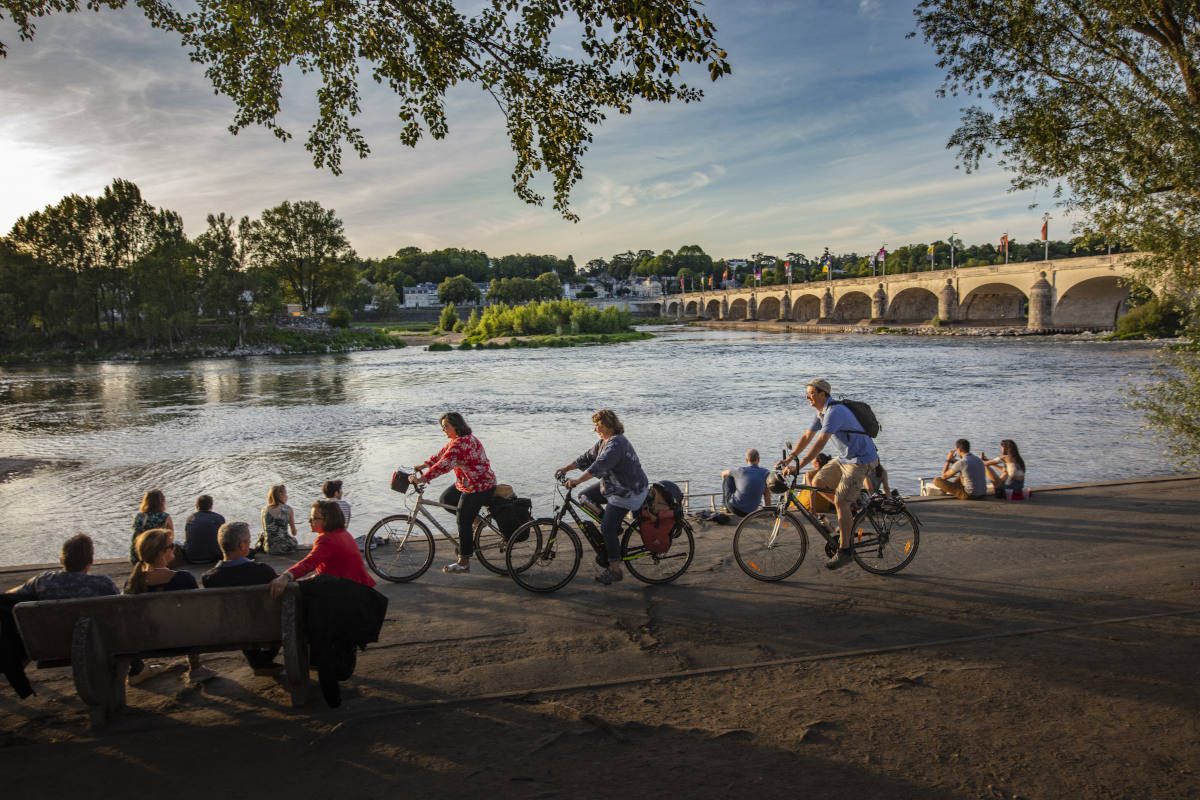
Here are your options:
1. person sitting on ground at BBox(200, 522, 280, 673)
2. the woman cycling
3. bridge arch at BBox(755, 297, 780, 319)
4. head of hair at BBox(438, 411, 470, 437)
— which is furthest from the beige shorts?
bridge arch at BBox(755, 297, 780, 319)

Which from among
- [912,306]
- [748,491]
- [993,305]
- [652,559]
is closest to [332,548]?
[652,559]

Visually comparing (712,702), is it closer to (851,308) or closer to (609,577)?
(609,577)

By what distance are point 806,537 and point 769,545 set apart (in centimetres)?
40

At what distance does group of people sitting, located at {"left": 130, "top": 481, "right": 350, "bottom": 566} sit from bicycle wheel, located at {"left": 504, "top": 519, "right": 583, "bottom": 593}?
5.50ft

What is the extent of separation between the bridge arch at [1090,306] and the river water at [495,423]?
43.0ft

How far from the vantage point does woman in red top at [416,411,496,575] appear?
688cm

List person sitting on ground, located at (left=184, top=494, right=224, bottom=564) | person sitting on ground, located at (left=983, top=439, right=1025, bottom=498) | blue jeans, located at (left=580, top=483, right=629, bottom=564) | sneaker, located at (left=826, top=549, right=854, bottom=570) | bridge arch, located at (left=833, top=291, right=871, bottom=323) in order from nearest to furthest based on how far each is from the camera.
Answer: blue jeans, located at (left=580, top=483, right=629, bottom=564) < sneaker, located at (left=826, top=549, right=854, bottom=570) < person sitting on ground, located at (left=184, top=494, right=224, bottom=564) < person sitting on ground, located at (left=983, top=439, right=1025, bottom=498) < bridge arch, located at (left=833, top=291, right=871, bottom=323)

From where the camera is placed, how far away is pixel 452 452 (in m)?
6.86

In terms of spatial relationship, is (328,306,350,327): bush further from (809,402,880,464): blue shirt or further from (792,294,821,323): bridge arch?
(809,402,880,464): blue shirt

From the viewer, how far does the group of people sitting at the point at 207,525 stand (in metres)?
7.37

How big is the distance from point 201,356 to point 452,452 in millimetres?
78655

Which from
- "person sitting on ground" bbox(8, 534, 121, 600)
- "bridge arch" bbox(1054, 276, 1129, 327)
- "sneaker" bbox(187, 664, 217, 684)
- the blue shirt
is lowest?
"sneaker" bbox(187, 664, 217, 684)

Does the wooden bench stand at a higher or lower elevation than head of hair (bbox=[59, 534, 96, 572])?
lower

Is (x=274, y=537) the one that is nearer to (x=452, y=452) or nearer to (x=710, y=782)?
(x=452, y=452)
